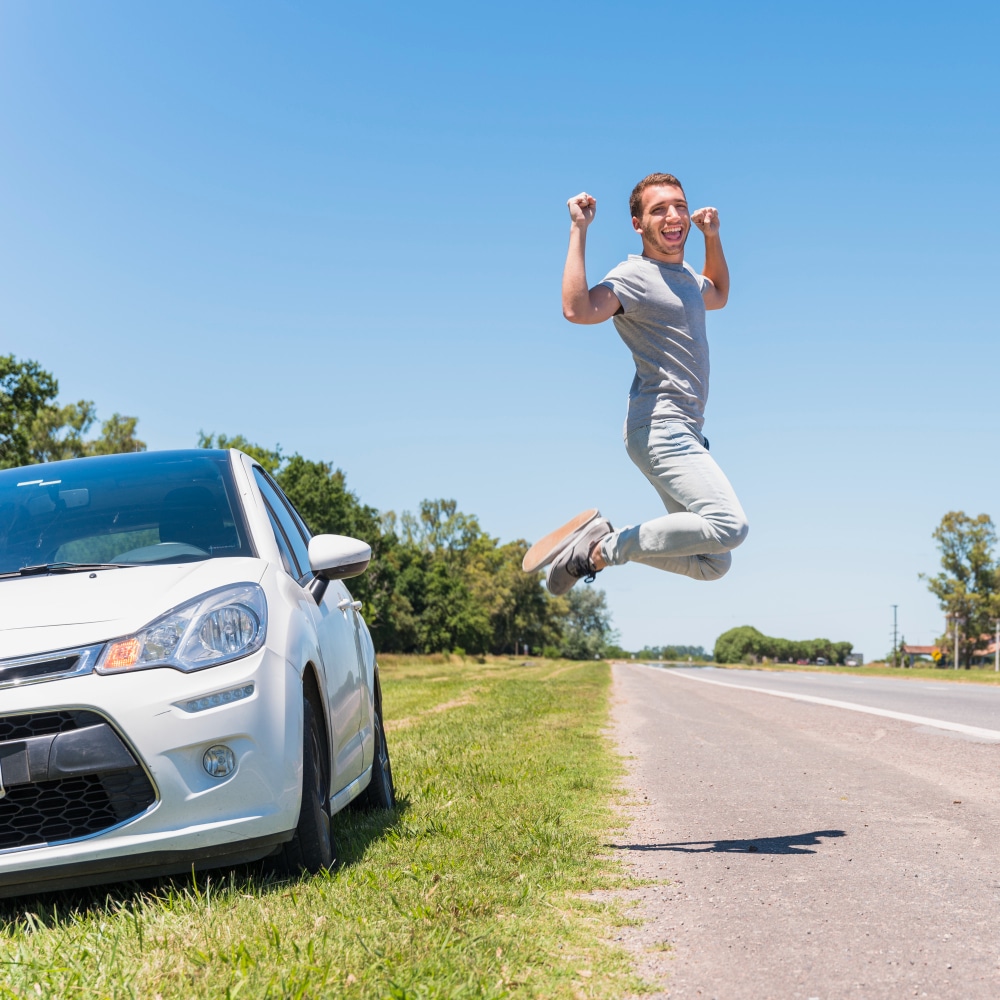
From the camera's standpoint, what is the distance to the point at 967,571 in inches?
3600

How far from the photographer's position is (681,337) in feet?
16.8

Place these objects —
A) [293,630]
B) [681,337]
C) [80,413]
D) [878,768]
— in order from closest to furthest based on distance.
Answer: [293,630] → [681,337] → [878,768] → [80,413]

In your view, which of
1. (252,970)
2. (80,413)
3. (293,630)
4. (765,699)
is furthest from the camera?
(80,413)

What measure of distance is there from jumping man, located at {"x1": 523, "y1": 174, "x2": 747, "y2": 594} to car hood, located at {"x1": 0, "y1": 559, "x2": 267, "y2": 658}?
6.04 feet

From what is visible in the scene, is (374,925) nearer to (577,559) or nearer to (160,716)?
(160,716)

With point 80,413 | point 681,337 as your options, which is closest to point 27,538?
point 681,337

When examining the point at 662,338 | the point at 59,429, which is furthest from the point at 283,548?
the point at 59,429

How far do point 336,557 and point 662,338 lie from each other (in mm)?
1843

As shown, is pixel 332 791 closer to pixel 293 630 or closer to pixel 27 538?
pixel 293 630

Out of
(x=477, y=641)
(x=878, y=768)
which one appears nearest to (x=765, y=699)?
(x=878, y=768)

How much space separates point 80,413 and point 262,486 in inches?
2835

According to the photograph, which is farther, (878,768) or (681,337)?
(878,768)

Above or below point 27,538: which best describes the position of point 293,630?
below

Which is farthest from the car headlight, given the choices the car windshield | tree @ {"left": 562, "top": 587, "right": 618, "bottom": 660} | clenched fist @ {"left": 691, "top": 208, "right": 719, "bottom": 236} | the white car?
tree @ {"left": 562, "top": 587, "right": 618, "bottom": 660}
